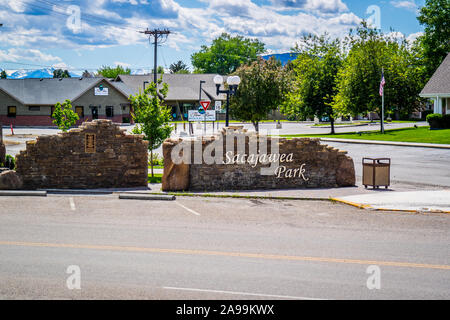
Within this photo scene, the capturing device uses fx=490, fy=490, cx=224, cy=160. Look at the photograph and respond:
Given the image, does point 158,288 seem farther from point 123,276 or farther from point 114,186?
point 114,186

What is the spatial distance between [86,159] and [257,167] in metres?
6.11

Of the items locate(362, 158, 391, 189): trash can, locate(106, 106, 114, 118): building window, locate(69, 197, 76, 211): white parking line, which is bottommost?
locate(69, 197, 76, 211): white parking line

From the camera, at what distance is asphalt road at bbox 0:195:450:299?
709 cm

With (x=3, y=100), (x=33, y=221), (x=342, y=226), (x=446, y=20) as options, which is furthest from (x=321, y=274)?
(x=3, y=100)

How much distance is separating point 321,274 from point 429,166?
17.9 meters

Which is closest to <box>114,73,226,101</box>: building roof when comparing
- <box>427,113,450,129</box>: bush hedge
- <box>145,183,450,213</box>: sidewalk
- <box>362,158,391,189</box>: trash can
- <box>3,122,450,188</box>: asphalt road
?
<box>427,113,450,129</box>: bush hedge

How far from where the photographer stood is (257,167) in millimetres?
17656

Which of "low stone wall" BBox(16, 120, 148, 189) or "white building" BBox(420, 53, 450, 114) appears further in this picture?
"white building" BBox(420, 53, 450, 114)

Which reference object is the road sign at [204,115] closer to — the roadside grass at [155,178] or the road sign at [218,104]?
the road sign at [218,104]

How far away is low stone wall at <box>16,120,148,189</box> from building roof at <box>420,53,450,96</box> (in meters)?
37.1

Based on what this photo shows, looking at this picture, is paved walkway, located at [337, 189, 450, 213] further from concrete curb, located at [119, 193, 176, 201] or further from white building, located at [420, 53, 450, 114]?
white building, located at [420, 53, 450, 114]

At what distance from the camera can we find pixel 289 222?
1230 cm

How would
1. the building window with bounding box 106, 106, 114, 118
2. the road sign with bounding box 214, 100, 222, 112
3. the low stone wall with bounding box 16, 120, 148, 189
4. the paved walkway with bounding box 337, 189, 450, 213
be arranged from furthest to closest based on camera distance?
the building window with bounding box 106, 106, 114, 118 → the road sign with bounding box 214, 100, 222, 112 → the low stone wall with bounding box 16, 120, 148, 189 → the paved walkway with bounding box 337, 189, 450, 213

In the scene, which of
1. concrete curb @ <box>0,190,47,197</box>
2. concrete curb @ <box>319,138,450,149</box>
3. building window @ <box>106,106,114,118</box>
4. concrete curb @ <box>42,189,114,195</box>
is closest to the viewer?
concrete curb @ <box>0,190,47,197</box>
